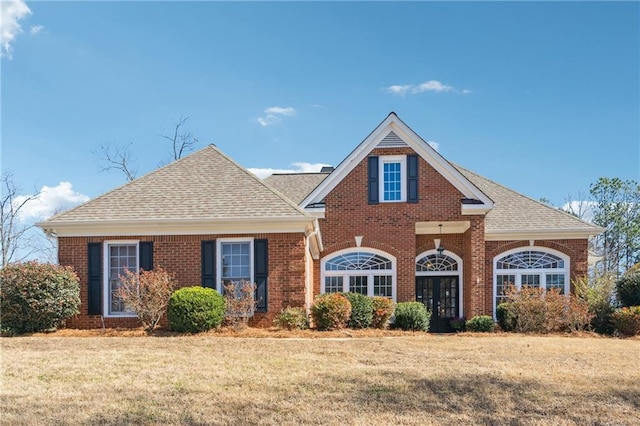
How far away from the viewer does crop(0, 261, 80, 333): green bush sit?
576 inches

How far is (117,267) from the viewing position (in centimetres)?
1638

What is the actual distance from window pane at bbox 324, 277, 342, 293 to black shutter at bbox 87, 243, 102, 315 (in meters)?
7.44

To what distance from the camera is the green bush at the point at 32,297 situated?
48.0 feet

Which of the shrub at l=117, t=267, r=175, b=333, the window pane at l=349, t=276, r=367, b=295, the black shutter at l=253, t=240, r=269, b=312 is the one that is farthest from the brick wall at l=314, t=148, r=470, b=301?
the shrub at l=117, t=267, r=175, b=333

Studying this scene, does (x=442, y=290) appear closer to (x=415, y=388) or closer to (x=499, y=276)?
(x=499, y=276)

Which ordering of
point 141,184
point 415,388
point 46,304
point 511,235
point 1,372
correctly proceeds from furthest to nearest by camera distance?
1. point 511,235
2. point 141,184
3. point 46,304
4. point 1,372
5. point 415,388

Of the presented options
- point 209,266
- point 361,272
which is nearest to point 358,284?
point 361,272

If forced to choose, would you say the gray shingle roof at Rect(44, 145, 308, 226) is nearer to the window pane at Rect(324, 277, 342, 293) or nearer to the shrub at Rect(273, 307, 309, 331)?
the shrub at Rect(273, 307, 309, 331)

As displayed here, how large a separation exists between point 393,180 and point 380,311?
4.76 m

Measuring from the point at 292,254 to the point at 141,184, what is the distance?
5563mm

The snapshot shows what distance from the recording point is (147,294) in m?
15.1

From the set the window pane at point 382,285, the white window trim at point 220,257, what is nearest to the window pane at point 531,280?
the window pane at point 382,285

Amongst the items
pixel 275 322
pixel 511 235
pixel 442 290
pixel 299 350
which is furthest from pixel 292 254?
pixel 511 235

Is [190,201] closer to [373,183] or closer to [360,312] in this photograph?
[360,312]
